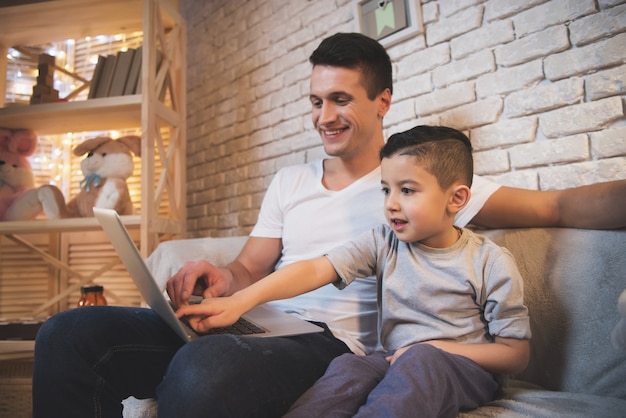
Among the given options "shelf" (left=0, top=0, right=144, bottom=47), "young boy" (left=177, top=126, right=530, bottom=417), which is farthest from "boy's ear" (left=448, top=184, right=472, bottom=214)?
"shelf" (left=0, top=0, right=144, bottom=47)

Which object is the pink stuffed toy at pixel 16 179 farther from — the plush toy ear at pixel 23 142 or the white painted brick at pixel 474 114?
the white painted brick at pixel 474 114

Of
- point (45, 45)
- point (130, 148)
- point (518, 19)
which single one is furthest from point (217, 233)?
point (518, 19)

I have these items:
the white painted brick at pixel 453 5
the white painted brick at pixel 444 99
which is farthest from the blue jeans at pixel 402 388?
the white painted brick at pixel 453 5

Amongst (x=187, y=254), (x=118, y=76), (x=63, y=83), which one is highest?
(x=63, y=83)

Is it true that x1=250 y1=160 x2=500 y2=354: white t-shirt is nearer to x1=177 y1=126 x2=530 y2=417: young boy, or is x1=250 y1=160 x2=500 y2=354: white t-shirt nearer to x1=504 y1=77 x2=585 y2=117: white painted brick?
x1=177 y1=126 x2=530 y2=417: young boy

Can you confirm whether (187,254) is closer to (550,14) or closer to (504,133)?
(504,133)

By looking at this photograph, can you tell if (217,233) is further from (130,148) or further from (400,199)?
(400,199)

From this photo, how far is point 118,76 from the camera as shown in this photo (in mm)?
2145

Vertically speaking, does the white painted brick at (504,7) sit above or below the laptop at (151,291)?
above

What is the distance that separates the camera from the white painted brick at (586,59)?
1112 millimetres

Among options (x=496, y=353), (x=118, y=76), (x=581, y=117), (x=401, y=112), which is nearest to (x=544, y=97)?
(x=581, y=117)

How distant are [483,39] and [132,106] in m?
1.48

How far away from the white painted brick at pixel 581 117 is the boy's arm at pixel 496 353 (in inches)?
24.2

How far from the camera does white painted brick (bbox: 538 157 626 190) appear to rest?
1122 millimetres
